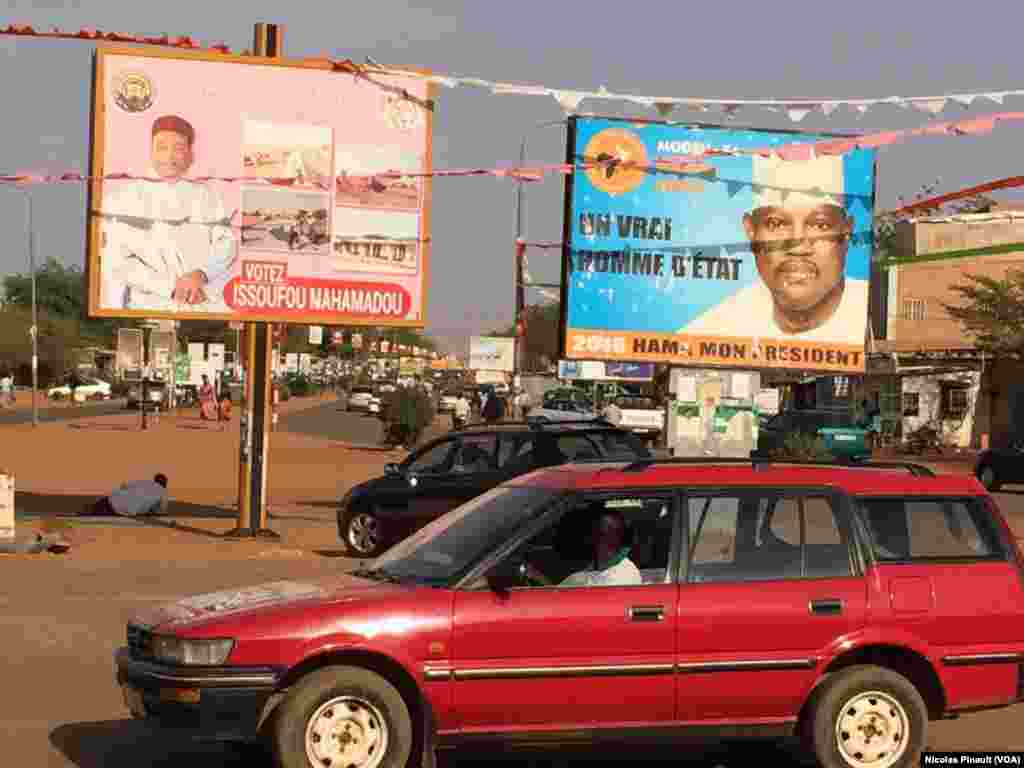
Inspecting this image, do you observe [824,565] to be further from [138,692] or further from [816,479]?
[138,692]

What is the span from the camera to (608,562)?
8.23m

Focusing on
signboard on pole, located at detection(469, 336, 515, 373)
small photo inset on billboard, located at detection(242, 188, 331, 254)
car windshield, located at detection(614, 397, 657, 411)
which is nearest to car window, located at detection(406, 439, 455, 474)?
small photo inset on billboard, located at detection(242, 188, 331, 254)

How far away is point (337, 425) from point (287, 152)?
5370 cm

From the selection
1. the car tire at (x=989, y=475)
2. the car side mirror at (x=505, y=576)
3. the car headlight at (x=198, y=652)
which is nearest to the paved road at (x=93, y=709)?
the car headlight at (x=198, y=652)

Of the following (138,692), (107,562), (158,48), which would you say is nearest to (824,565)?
(138,692)

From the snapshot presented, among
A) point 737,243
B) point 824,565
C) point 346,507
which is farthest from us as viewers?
point 737,243

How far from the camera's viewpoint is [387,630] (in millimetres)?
7648

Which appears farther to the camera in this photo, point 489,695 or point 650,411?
point 650,411

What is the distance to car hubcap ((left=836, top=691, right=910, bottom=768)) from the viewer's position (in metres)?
8.23

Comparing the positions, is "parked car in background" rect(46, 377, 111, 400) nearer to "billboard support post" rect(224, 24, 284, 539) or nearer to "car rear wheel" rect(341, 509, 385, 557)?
"billboard support post" rect(224, 24, 284, 539)

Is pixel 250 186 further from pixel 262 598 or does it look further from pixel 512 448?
pixel 262 598

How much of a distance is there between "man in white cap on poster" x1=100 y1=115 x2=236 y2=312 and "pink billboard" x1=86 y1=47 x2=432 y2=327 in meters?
0.02

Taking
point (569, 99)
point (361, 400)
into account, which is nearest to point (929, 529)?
point (569, 99)

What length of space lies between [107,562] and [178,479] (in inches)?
750
